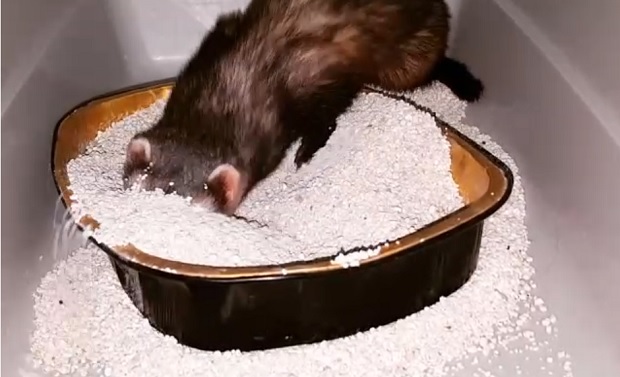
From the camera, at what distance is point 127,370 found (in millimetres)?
1135

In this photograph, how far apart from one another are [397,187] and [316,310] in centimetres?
30

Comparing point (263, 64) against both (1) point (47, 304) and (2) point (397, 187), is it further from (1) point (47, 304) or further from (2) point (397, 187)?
(1) point (47, 304)

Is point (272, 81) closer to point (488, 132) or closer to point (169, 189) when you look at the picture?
point (169, 189)

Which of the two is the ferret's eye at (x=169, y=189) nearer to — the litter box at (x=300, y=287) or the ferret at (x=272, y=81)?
the ferret at (x=272, y=81)

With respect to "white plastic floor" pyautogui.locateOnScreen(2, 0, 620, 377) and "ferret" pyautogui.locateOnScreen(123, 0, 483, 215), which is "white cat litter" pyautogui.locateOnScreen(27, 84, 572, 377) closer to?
"white plastic floor" pyautogui.locateOnScreen(2, 0, 620, 377)

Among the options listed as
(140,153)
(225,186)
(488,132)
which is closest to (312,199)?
(225,186)

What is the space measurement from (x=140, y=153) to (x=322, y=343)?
377 mm

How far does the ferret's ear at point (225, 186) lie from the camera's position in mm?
1240

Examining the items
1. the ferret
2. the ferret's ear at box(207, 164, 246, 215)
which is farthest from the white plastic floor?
the ferret's ear at box(207, 164, 246, 215)

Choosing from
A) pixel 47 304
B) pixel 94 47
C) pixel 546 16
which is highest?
pixel 546 16

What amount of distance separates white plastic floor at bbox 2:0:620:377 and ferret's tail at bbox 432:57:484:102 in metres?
0.03

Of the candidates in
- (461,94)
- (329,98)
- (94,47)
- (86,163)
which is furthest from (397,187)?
(94,47)

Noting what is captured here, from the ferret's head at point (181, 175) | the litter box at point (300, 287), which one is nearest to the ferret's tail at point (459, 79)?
the litter box at point (300, 287)

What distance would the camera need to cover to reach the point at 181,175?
126 centimetres
